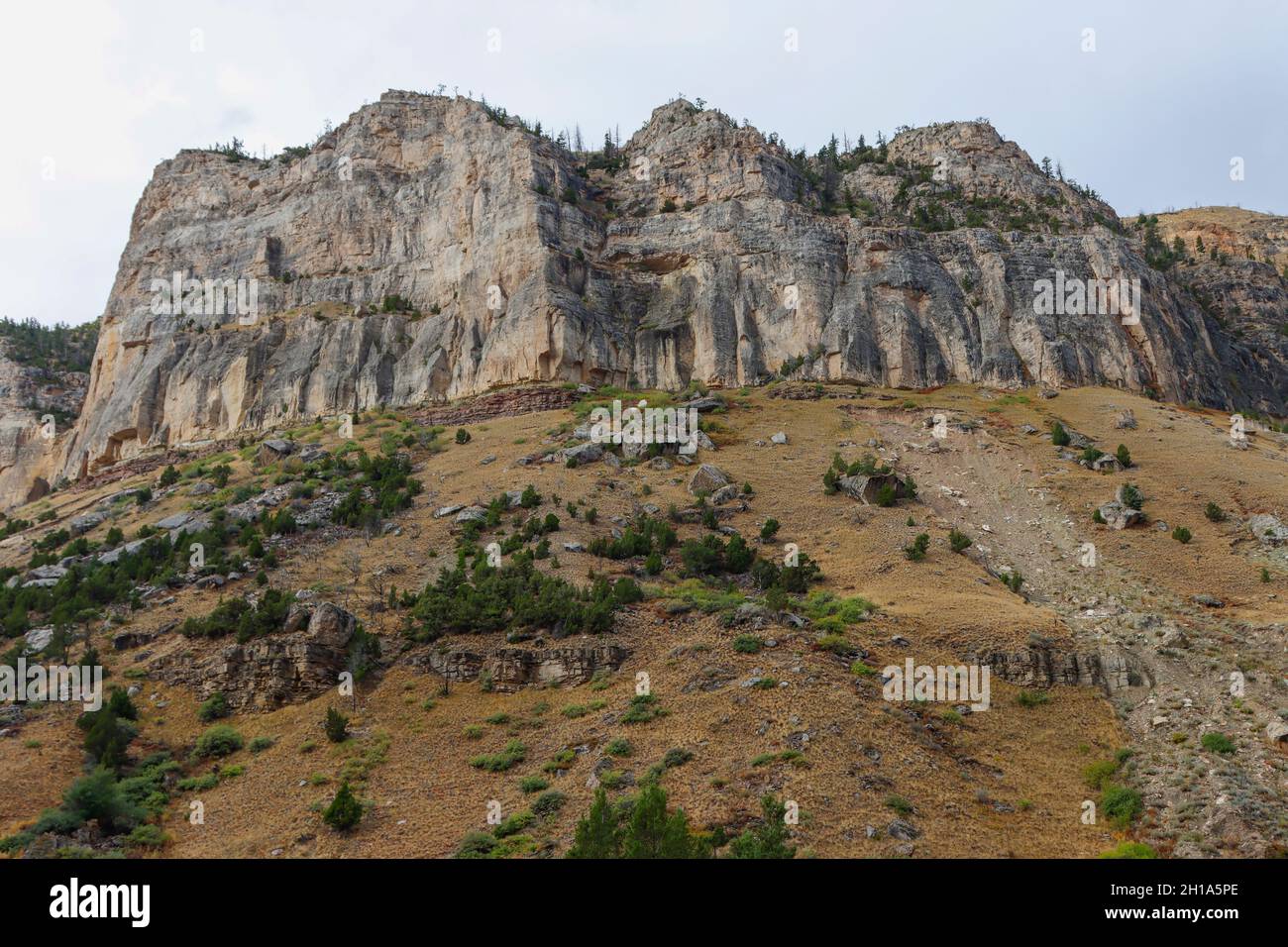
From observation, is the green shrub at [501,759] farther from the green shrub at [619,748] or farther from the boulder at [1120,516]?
the boulder at [1120,516]

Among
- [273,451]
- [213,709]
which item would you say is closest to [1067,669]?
[213,709]

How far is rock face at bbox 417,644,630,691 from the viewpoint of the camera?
28875 millimetres

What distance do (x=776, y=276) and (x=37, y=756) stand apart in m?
54.9

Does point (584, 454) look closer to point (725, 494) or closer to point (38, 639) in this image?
point (725, 494)

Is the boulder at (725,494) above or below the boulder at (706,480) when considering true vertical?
below

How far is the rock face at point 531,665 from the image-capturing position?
94.7 ft

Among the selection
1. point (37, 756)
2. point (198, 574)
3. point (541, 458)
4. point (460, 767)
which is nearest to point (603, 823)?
point (460, 767)

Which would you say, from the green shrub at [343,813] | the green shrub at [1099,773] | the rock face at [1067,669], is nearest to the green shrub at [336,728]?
the green shrub at [343,813]

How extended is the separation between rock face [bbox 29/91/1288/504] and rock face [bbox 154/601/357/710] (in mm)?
34604

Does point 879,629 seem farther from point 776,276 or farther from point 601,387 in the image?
point 776,276

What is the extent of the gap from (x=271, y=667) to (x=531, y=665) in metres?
8.18

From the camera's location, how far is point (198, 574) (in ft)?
125

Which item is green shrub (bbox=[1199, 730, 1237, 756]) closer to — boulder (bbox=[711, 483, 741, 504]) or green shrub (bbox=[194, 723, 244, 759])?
boulder (bbox=[711, 483, 741, 504])

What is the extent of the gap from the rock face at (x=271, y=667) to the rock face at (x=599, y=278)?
34.6m
